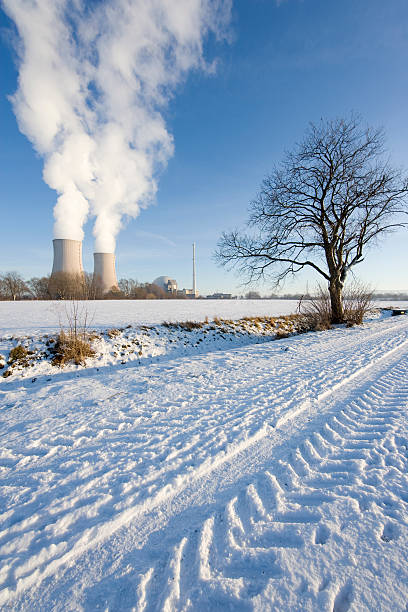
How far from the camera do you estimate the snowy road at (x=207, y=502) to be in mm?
1270

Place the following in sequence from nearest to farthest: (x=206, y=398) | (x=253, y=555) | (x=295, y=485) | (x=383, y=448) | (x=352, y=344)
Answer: (x=253, y=555)
(x=295, y=485)
(x=383, y=448)
(x=206, y=398)
(x=352, y=344)

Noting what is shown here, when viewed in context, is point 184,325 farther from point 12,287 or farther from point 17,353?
point 12,287

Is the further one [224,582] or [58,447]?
[58,447]

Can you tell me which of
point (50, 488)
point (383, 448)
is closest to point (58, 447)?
point (50, 488)

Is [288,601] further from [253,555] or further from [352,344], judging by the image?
[352,344]

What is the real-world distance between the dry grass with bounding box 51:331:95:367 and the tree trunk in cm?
1079

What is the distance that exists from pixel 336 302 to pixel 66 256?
2922cm

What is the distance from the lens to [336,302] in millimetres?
11961

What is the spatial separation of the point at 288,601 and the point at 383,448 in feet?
5.76

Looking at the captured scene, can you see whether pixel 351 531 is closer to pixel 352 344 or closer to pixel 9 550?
pixel 9 550

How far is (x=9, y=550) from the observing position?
1.46 meters

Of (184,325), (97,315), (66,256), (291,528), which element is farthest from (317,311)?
(66,256)

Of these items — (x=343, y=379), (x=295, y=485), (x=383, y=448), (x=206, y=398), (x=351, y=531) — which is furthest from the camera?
(x=343, y=379)

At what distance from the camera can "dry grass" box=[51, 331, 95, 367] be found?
5.65 m
